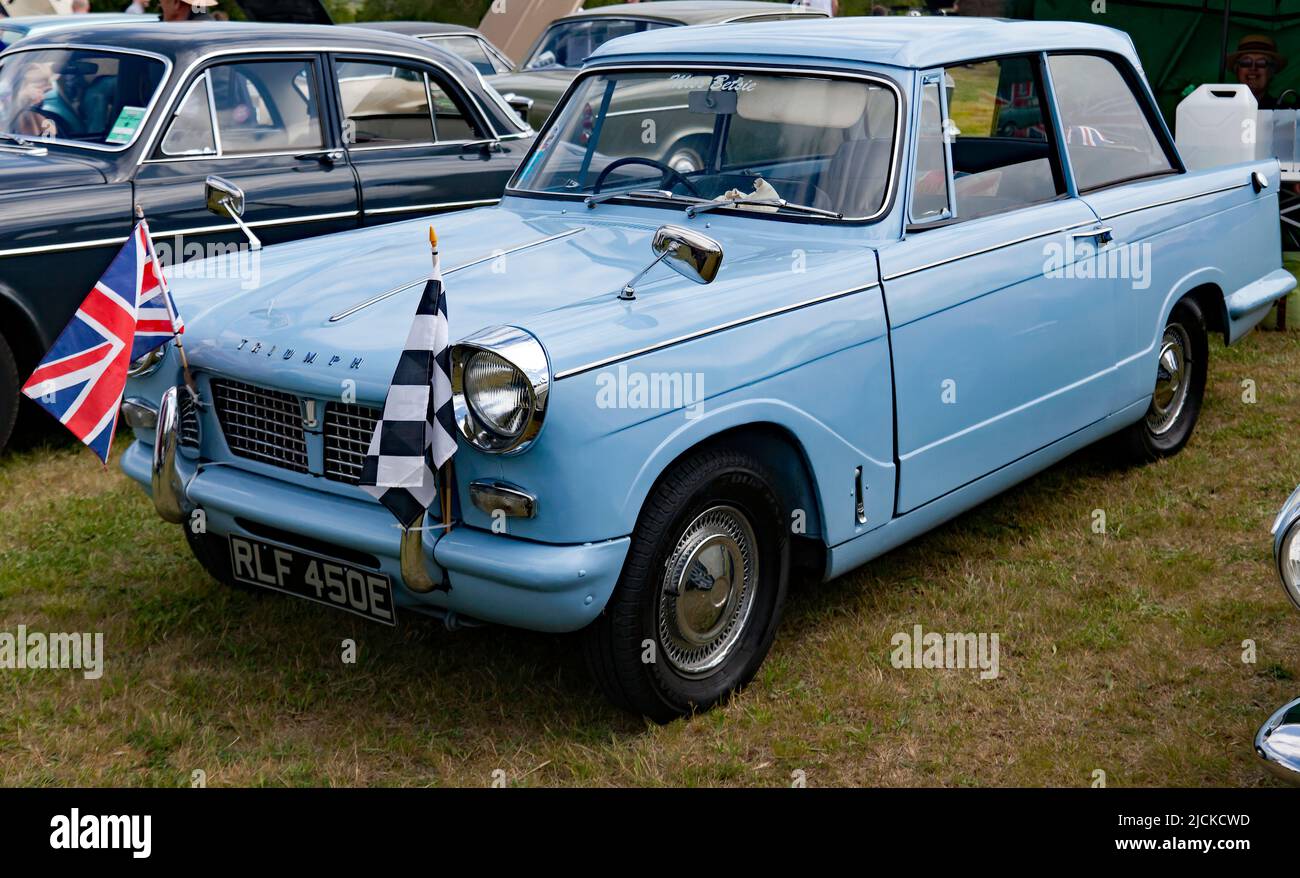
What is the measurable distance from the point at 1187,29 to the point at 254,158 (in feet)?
22.6

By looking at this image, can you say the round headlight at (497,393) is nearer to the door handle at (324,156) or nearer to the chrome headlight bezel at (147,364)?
the chrome headlight bezel at (147,364)

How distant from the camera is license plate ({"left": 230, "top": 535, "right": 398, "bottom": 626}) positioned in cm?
334

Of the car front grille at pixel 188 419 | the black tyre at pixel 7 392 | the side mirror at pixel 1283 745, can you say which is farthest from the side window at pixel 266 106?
the side mirror at pixel 1283 745

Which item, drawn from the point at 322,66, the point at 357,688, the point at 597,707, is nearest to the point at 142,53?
the point at 322,66

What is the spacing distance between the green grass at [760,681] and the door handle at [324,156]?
6.77 feet

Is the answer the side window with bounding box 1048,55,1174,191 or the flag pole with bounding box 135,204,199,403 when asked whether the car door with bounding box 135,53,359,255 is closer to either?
the flag pole with bounding box 135,204,199,403

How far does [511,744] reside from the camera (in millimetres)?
3553

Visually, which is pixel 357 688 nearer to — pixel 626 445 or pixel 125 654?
pixel 125 654

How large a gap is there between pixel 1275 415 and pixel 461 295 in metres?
4.27

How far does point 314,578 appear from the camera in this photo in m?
3.45

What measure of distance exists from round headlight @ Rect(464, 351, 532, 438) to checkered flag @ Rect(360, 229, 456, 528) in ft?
0.21

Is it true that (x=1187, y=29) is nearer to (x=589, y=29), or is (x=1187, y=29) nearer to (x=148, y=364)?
(x=589, y=29)

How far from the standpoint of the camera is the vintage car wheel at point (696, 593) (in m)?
3.31

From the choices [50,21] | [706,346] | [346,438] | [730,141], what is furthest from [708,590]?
[50,21]
